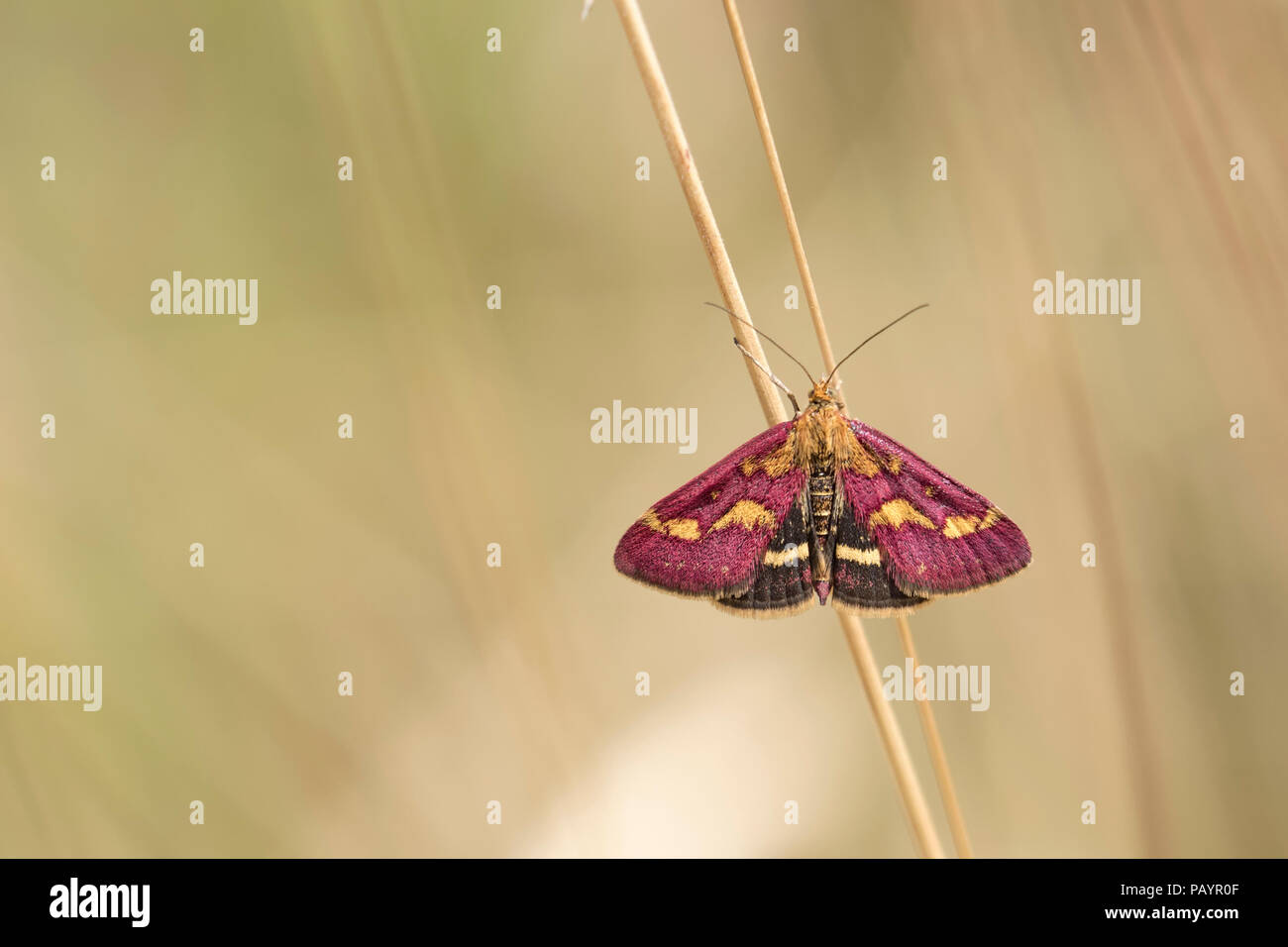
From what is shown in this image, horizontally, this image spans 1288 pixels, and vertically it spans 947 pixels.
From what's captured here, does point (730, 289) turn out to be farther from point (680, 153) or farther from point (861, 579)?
point (861, 579)

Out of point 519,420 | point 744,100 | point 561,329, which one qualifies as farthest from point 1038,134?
point 519,420

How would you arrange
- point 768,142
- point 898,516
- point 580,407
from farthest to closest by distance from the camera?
point 580,407 → point 898,516 → point 768,142

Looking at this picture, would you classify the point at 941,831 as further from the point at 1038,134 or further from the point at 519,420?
the point at 1038,134

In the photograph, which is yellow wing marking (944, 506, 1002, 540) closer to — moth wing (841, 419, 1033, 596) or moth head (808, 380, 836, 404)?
moth wing (841, 419, 1033, 596)

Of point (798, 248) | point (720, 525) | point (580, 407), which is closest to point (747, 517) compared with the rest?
point (720, 525)

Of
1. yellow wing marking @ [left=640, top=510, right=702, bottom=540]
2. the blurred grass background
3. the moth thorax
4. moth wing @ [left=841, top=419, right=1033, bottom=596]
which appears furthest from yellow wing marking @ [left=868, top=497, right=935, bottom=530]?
the blurred grass background

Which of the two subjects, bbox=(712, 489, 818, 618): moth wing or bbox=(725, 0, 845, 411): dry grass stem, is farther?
bbox=(712, 489, 818, 618): moth wing
